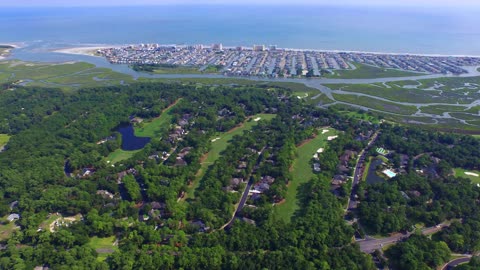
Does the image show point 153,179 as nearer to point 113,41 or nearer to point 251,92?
point 251,92

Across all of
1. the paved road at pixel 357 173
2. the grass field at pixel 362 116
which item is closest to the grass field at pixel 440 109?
the grass field at pixel 362 116

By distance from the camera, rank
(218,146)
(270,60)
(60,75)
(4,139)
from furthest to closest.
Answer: (270,60) → (60,75) → (4,139) → (218,146)

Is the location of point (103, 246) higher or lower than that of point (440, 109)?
lower

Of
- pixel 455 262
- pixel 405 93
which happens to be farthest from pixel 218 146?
pixel 405 93

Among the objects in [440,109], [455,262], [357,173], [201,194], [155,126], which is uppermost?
[440,109]

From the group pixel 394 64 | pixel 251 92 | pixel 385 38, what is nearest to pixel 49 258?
pixel 251 92

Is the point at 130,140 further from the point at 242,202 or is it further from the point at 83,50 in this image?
the point at 83,50
